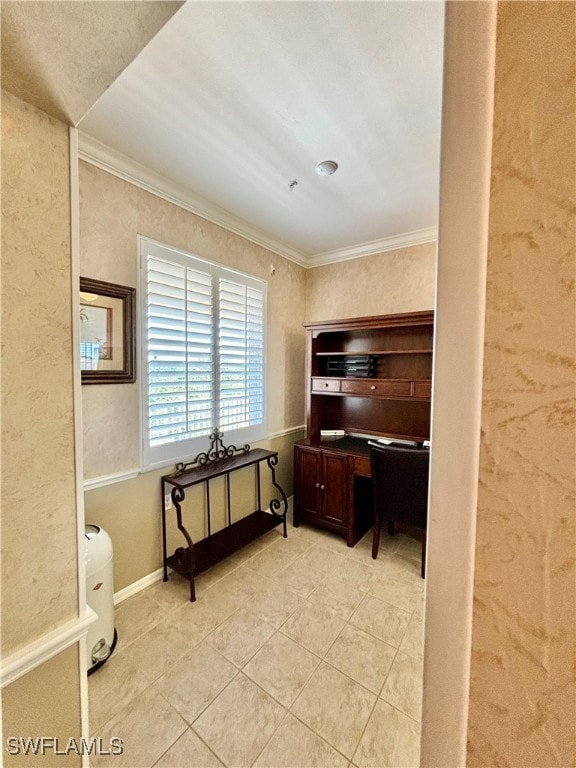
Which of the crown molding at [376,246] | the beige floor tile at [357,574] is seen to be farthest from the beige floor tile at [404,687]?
the crown molding at [376,246]

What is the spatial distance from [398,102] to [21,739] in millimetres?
2702

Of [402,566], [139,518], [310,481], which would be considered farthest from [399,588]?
[139,518]

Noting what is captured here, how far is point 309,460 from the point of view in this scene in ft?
9.14

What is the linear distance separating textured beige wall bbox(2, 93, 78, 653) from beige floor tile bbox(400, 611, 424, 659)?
1.67m

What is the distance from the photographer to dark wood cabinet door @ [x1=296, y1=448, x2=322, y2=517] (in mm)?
2730

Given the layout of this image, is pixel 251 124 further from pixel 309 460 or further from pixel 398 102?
pixel 309 460

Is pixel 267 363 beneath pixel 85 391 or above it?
above

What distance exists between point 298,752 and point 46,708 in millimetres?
954

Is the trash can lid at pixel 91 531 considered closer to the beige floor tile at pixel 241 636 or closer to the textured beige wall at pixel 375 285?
the beige floor tile at pixel 241 636

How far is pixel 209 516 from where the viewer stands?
241cm

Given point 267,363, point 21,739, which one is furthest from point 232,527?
point 21,739

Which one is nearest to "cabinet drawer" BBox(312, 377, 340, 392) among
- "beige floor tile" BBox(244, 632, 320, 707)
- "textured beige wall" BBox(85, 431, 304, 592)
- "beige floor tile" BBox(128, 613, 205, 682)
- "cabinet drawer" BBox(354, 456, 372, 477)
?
"cabinet drawer" BBox(354, 456, 372, 477)

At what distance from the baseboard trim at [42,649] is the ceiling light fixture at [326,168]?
2.41 meters
